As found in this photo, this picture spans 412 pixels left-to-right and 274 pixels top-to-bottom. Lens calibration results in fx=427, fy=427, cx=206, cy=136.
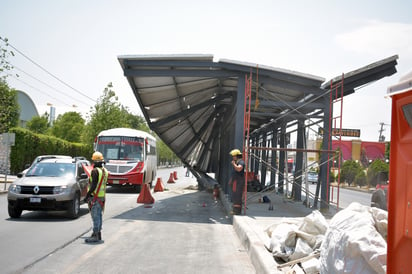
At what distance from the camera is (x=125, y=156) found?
22.5m

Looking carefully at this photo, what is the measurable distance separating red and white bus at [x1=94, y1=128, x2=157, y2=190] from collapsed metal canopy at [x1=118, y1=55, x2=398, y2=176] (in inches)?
60.4

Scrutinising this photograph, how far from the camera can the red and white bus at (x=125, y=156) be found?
21.7 m

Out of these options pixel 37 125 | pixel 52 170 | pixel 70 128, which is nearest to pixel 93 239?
pixel 52 170

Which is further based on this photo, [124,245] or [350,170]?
[350,170]

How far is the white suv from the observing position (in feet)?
35.8

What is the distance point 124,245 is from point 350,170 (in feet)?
138

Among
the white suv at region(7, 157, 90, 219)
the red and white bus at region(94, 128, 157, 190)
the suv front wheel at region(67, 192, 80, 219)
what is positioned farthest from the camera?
the red and white bus at region(94, 128, 157, 190)

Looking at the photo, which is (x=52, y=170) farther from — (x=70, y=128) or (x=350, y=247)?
(x=70, y=128)

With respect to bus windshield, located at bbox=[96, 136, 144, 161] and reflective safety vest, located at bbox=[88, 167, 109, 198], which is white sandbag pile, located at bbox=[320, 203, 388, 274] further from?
bus windshield, located at bbox=[96, 136, 144, 161]

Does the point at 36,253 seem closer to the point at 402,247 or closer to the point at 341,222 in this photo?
the point at 341,222

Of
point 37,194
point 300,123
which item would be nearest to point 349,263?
point 37,194

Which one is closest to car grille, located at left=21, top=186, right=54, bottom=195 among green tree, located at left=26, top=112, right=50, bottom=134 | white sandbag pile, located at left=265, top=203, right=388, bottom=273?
white sandbag pile, located at left=265, top=203, right=388, bottom=273

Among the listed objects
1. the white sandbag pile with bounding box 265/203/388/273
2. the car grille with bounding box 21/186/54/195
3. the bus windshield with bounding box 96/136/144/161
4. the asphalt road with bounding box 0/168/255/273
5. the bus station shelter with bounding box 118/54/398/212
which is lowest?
the asphalt road with bounding box 0/168/255/273

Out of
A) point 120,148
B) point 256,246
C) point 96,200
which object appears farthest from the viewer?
point 120,148
